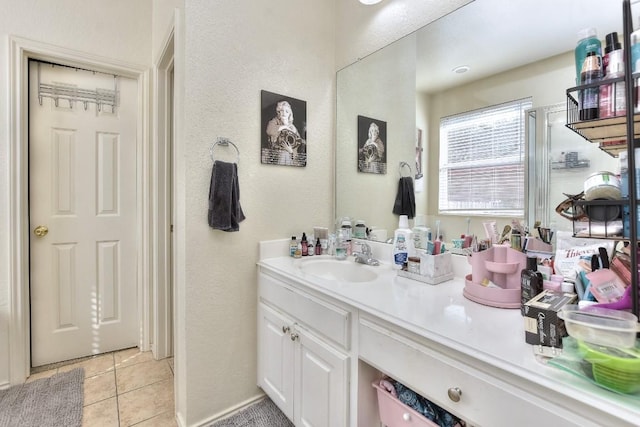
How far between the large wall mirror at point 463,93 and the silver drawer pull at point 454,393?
27.3 inches

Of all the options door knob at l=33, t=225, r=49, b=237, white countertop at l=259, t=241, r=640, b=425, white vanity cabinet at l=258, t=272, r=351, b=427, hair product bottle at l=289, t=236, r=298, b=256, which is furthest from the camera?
door knob at l=33, t=225, r=49, b=237

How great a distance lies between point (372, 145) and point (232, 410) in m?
1.64

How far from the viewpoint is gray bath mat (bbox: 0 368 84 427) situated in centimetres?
155

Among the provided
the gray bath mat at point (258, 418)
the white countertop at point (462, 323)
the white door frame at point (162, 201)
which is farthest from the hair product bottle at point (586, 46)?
the white door frame at point (162, 201)

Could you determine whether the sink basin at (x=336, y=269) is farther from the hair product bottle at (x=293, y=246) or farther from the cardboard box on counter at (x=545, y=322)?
the cardboard box on counter at (x=545, y=322)

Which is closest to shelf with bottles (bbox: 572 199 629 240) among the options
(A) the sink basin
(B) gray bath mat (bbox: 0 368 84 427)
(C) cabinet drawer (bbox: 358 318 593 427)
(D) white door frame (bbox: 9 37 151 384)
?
(C) cabinet drawer (bbox: 358 318 593 427)

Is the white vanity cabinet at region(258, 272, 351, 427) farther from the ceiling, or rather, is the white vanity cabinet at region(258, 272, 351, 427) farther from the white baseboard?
the ceiling

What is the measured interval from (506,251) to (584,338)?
476mm

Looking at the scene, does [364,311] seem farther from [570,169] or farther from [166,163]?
[166,163]

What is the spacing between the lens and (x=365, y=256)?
63.7 inches

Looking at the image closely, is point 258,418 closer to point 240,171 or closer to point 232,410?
point 232,410

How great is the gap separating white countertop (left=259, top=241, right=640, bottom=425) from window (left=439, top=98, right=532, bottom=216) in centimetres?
34

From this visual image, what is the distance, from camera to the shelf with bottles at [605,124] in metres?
0.66

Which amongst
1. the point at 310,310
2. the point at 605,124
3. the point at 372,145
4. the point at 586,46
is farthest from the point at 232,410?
the point at 586,46
